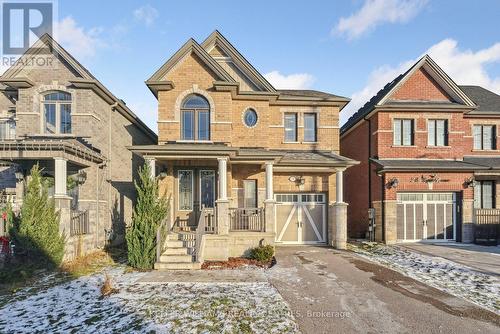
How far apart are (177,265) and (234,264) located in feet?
6.43

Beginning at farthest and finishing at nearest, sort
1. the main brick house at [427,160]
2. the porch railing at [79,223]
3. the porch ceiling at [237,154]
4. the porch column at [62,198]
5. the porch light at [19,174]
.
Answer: the main brick house at [427,160] → the porch light at [19,174] → the porch ceiling at [237,154] → the porch railing at [79,223] → the porch column at [62,198]

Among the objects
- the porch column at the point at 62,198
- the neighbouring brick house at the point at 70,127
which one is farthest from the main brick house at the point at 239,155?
the porch column at the point at 62,198

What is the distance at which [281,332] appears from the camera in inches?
204

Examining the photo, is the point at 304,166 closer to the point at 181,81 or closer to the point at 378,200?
the point at 378,200

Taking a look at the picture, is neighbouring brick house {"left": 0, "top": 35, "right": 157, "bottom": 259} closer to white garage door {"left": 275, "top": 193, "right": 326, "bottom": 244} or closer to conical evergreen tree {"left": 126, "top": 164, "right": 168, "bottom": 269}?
conical evergreen tree {"left": 126, "top": 164, "right": 168, "bottom": 269}

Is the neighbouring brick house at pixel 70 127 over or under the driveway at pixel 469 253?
over

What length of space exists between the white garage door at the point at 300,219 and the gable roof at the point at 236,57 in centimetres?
546

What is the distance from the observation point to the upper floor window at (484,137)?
16.1 meters

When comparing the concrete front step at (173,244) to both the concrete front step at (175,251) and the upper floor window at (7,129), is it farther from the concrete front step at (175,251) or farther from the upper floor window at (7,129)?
the upper floor window at (7,129)

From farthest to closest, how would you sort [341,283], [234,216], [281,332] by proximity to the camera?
[234,216], [341,283], [281,332]

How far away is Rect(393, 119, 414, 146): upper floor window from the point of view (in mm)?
15242

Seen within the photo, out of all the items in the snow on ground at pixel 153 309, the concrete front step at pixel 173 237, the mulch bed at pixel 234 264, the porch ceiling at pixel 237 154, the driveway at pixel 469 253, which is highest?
the porch ceiling at pixel 237 154

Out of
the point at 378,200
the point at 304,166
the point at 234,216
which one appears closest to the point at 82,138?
the point at 234,216

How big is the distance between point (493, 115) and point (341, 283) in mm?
14784
